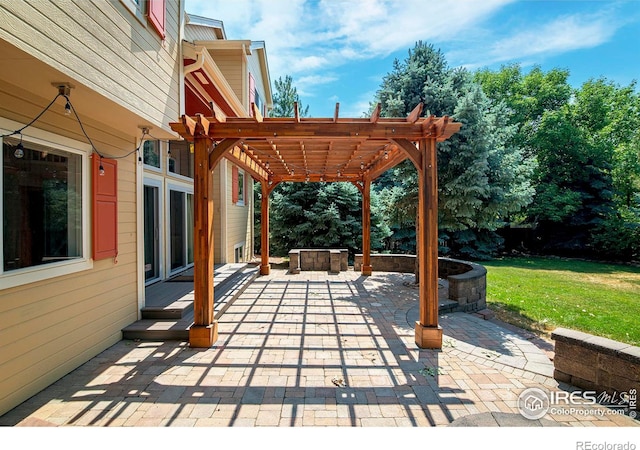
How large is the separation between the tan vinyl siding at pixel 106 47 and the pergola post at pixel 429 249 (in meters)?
3.65

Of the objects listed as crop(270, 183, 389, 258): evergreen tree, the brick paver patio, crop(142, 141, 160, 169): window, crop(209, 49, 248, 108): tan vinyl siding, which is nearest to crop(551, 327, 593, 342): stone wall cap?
the brick paver patio

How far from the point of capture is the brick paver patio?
2.67 meters

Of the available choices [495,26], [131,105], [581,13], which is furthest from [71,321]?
[581,13]

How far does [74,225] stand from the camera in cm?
368

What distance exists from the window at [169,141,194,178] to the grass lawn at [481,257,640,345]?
294 inches

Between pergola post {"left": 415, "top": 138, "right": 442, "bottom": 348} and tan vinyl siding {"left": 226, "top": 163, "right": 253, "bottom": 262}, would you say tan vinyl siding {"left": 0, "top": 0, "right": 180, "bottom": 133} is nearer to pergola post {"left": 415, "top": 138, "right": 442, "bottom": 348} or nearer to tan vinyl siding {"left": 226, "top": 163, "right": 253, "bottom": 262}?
pergola post {"left": 415, "top": 138, "right": 442, "bottom": 348}

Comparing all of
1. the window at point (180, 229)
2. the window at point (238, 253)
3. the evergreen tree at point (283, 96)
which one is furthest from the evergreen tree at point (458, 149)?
the evergreen tree at point (283, 96)

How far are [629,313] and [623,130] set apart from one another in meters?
18.2

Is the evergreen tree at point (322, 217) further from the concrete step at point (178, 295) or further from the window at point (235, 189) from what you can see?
the concrete step at point (178, 295)

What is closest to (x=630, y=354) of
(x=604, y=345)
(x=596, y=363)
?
(x=604, y=345)

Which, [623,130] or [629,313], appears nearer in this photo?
[629,313]

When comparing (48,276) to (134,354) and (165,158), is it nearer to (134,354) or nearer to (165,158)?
(134,354)

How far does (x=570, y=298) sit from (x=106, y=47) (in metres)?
9.68

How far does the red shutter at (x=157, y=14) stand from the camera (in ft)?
13.1
